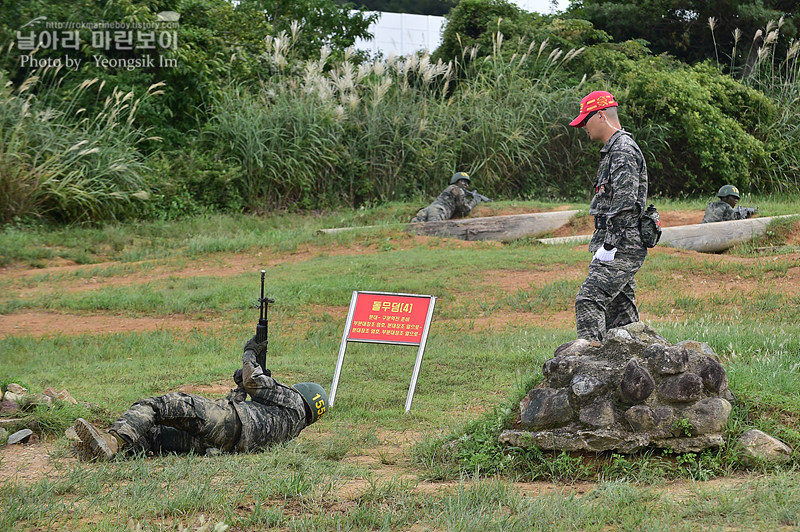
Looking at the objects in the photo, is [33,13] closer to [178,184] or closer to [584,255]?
[178,184]

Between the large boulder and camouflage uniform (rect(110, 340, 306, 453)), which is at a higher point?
the large boulder

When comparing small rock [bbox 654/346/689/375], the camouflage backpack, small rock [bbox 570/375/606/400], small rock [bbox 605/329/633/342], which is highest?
the camouflage backpack

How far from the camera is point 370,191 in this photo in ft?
60.7

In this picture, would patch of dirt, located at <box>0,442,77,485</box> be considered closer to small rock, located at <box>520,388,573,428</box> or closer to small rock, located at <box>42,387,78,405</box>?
small rock, located at <box>42,387,78,405</box>

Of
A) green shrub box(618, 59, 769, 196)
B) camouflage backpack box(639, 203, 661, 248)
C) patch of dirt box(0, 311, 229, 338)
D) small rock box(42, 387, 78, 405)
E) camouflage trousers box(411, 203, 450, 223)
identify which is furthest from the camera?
green shrub box(618, 59, 769, 196)

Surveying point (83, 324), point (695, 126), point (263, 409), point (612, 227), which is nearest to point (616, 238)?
point (612, 227)

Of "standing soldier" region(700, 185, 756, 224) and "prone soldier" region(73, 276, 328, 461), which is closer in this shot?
"prone soldier" region(73, 276, 328, 461)

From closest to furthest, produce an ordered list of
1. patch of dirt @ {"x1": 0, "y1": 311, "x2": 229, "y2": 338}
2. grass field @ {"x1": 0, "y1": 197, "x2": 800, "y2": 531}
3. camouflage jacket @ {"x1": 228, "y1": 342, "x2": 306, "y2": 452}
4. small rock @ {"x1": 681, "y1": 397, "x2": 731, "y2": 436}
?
grass field @ {"x1": 0, "y1": 197, "x2": 800, "y2": 531}, small rock @ {"x1": 681, "y1": 397, "x2": 731, "y2": 436}, camouflage jacket @ {"x1": 228, "y1": 342, "x2": 306, "y2": 452}, patch of dirt @ {"x1": 0, "y1": 311, "x2": 229, "y2": 338}

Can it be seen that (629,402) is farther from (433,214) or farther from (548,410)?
(433,214)

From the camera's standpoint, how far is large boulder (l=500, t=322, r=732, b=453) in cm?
455

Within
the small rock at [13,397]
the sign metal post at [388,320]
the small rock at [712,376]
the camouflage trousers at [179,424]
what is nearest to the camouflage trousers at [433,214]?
the sign metal post at [388,320]

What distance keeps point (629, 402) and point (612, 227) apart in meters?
2.11

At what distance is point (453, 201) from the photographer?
1566cm

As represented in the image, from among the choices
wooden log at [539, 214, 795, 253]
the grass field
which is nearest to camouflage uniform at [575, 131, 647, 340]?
the grass field
